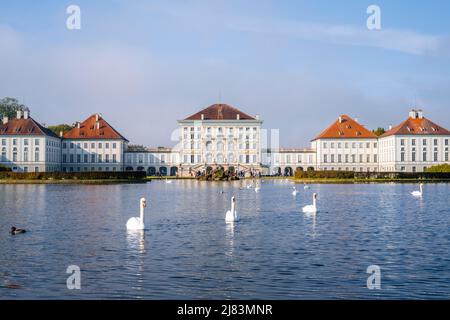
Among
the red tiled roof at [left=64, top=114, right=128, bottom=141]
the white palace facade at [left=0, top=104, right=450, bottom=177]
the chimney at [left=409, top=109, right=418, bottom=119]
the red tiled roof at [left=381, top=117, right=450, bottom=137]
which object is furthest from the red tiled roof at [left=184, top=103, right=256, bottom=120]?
the chimney at [left=409, top=109, right=418, bottom=119]

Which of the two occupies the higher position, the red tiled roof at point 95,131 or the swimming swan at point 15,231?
the red tiled roof at point 95,131

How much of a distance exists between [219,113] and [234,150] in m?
7.56

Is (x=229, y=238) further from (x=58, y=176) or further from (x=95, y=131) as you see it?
(x=95, y=131)

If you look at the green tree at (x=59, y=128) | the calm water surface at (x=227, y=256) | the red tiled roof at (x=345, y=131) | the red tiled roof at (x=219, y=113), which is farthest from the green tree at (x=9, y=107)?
the calm water surface at (x=227, y=256)

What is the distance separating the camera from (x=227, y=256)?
1537 cm

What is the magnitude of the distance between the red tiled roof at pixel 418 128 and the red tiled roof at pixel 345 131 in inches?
279

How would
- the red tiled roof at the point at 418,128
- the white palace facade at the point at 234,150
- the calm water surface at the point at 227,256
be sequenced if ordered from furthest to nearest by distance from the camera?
the white palace facade at the point at 234,150 < the red tiled roof at the point at 418,128 < the calm water surface at the point at 227,256

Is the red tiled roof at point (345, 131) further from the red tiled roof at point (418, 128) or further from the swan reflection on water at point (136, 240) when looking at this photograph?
the swan reflection on water at point (136, 240)

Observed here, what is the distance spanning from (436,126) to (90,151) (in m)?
61.2

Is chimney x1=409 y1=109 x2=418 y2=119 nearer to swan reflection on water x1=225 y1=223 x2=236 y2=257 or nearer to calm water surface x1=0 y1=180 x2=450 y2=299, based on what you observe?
calm water surface x1=0 y1=180 x2=450 y2=299

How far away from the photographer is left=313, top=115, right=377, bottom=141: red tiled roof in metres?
109

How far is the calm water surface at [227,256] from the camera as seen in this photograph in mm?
11477
